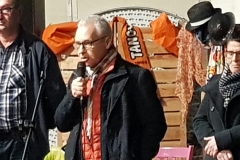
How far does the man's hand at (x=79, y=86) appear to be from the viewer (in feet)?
8.05

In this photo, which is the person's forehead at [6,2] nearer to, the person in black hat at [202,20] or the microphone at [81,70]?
the microphone at [81,70]

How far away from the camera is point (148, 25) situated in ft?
16.1

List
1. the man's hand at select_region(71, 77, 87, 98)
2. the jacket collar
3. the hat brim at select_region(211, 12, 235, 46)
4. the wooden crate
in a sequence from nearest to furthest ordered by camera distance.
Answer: the man's hand at select_region(71, 77, 87, 98)
the jacket collar
the hat brim at select_region(211, 12, 235, 46)
the wooden crate

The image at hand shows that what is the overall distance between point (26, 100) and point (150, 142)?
65 centimetres

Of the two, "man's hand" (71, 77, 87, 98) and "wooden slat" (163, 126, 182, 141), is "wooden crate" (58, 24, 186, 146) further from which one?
"man's hand" (71, 77, 87, 98)

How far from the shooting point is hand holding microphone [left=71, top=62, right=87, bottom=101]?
2.46m

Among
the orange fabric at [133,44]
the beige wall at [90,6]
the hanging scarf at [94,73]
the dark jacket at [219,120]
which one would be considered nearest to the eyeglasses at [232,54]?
the dark jacket at [219,120]

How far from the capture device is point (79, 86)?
2.46 m

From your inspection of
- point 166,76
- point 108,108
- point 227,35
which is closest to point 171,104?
point 166,76

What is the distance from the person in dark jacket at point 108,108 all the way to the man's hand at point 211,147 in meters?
0.20

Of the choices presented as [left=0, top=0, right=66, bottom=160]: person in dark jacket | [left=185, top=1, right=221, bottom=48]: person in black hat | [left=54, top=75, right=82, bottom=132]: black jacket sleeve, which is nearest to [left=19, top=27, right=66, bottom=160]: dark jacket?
[left=0, top=0, right=66, bottom=160]: person in dark jacket

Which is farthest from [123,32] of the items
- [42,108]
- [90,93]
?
[90,93]

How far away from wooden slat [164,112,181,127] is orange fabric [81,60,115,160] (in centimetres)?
224

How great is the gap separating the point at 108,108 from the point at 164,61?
225cm
